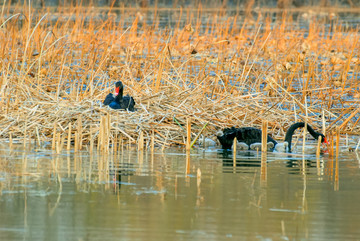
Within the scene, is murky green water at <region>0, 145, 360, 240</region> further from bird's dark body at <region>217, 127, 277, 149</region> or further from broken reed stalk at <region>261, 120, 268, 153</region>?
bird's dark body at <region>217, 127, 277, 149</region>

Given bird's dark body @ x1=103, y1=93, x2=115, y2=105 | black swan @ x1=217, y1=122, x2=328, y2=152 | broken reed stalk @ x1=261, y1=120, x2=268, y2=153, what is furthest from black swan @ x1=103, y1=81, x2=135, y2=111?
broken reed stalk @ x1=261, y1=120, x2=268, y2=153

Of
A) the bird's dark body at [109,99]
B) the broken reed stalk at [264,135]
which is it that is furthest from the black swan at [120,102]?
the broken reed stalk at [264,135]

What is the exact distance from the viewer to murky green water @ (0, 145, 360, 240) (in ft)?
15.4

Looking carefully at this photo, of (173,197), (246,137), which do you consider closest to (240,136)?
(246,137)

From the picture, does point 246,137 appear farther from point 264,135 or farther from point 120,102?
point 120,102

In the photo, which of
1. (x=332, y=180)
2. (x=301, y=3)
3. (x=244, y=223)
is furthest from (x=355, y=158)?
(x=301, y=3)

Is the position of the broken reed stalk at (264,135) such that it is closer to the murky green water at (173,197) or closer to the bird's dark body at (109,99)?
the murky green water at (173,197)

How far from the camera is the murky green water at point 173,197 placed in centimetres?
471

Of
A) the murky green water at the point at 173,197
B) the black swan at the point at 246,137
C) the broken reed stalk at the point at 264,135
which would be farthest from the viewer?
the black swan at the point at 246,137

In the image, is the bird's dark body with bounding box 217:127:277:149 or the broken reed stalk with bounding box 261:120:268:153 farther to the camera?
the bird's dark body with bounding box 217:127:277:149

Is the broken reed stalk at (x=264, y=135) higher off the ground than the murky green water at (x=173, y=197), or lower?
higher

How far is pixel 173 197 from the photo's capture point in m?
5.73

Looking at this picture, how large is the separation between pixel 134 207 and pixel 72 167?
1.80 m

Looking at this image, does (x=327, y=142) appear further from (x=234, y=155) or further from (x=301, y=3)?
(x=301, y=3)
